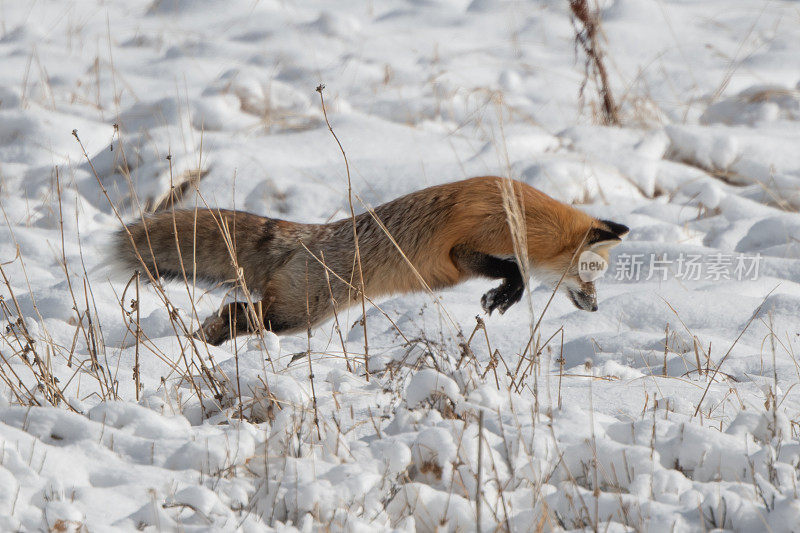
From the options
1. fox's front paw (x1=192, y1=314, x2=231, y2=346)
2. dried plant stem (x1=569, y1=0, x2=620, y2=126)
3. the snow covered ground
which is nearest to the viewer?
the snow covered ground

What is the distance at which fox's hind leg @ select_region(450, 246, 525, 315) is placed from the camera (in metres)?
4.81

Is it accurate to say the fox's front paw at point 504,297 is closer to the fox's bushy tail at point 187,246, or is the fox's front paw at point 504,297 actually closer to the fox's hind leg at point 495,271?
the fox's hind leg at point 495,271

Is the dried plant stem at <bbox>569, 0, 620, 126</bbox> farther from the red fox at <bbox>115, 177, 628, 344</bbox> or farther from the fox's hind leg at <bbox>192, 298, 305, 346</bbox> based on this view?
the fox's hind leg at <bbox>192, 298, 305, 346</bbox>

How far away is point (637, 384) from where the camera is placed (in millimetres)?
3613

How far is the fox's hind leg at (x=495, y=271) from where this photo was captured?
15.8 feet

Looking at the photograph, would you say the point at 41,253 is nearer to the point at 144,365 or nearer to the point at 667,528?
the point at 144,365

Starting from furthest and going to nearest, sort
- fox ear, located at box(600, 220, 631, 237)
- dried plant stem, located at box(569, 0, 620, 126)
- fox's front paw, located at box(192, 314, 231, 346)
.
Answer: dried plant stem, located at box(569, 0, 620, 126)
fox ear, located at box(600, 220, 631, 237)
fox's front paw, located at box(192, 314, 231, 346)

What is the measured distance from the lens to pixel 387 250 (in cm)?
495

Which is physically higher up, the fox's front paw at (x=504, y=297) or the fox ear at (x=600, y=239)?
the fox ear at (x=600, y=239)

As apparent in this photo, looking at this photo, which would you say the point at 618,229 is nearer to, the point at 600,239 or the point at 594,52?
the point at 600,239

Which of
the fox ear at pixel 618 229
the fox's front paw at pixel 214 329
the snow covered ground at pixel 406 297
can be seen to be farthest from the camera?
the fox ear at pixel 618 229

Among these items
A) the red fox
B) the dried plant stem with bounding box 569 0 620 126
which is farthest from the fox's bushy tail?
the dried plant stem with bounding box 569 0 620 126

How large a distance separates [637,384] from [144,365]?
2.29m

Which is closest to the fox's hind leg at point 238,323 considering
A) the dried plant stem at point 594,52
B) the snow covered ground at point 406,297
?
the snow covered ground at point 406,297
